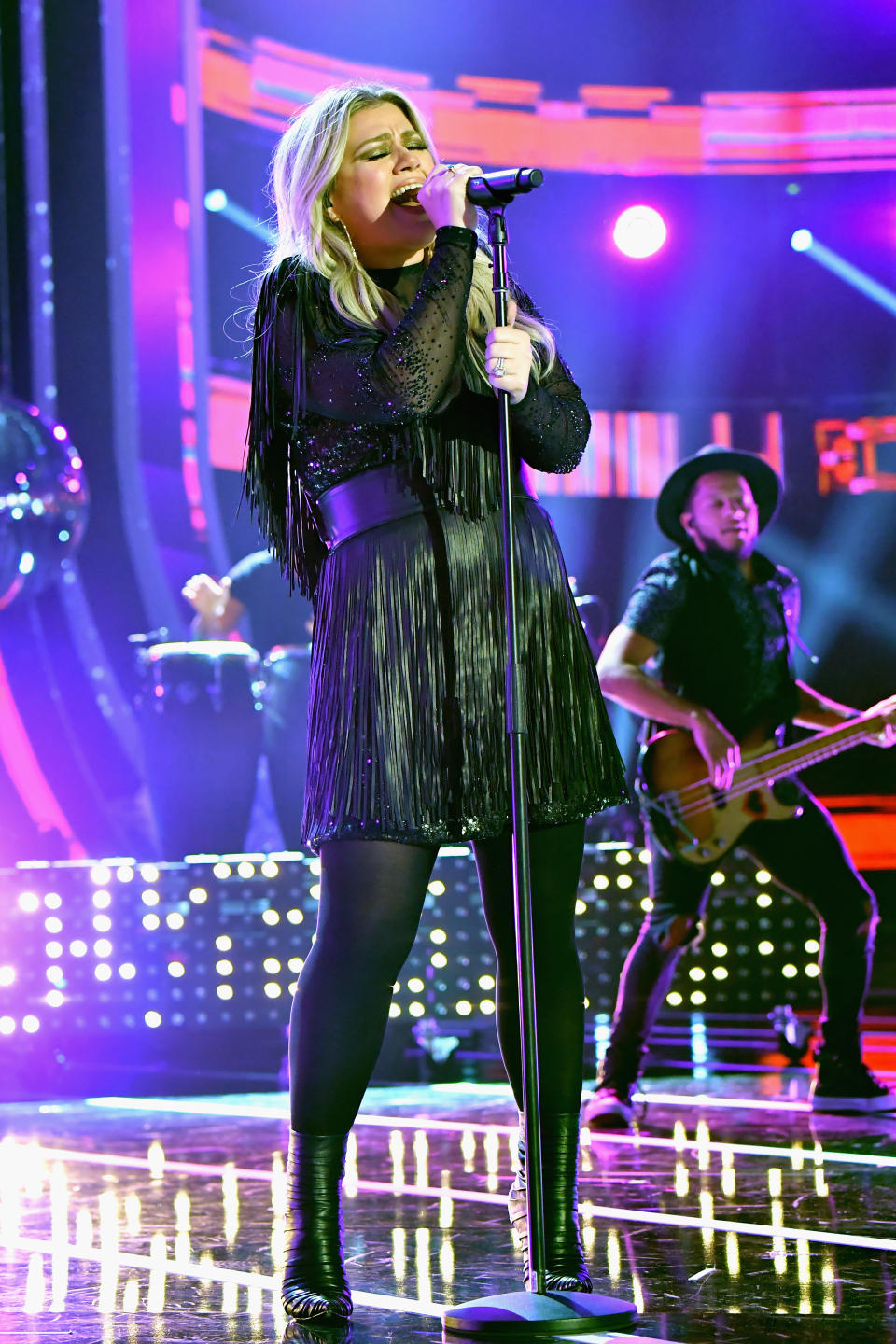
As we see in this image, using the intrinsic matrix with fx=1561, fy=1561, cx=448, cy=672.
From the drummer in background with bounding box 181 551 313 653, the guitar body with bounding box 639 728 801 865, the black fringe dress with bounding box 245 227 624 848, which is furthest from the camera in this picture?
the drummer in background with bounding box 181 551 313 653

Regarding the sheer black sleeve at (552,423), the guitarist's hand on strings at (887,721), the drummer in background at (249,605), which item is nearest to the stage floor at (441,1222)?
the guitarist's hand on strings at (887,721)

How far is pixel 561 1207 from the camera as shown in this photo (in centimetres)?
194

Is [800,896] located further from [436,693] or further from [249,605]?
[249,605]

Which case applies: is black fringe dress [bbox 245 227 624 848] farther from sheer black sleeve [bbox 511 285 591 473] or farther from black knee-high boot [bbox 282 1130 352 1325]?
black knee-high boot [bbox 282 1130 352 1325]

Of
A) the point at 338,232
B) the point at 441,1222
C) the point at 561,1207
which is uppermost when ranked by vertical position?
the point at 338,232

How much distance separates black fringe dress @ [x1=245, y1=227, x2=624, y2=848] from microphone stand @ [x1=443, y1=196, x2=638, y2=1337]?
0.33 ft

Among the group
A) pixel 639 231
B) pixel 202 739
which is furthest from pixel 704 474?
pixel 639 231

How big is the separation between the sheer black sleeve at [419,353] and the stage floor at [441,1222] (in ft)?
3.62

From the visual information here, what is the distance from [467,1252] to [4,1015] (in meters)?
2.77

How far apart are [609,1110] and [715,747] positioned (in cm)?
93

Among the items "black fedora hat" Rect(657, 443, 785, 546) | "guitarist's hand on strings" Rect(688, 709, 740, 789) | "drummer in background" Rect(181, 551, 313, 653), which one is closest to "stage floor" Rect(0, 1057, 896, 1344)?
"guitarist's hand on strings" Rect(688, 709, 740, 789)

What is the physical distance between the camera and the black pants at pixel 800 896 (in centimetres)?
373

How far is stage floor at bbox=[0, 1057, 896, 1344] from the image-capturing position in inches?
75.7

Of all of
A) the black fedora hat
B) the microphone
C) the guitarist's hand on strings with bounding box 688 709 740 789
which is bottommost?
the guitarist's hand on strings with bounding box 688 709 740 789
